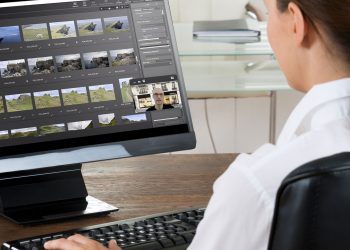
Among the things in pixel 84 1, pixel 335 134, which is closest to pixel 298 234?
pixel 335 134

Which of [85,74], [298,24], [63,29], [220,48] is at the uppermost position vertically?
[298,24]

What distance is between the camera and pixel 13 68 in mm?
1854

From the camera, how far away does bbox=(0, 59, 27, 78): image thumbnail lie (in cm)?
185

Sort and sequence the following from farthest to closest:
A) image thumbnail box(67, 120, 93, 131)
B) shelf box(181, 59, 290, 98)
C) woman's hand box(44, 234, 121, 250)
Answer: shelf box(181, 59, 290, 98), image thumbnail box(67, 120, 93, 131), woman's hand box(44, 234, 121, 250)

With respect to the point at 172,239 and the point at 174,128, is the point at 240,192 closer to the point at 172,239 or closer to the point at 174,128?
the point at 172,239

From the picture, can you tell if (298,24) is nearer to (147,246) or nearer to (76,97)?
(147,246)

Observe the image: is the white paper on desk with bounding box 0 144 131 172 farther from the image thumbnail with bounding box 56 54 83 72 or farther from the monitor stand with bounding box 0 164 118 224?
the image thumbnail with bounding box 56 54 83 72

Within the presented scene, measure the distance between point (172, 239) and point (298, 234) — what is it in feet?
2.12

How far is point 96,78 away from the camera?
1913 millimetres

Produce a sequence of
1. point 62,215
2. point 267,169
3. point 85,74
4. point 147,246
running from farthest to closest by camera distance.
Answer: point 85,74 < point 62,215 < point 147,246 < point 267,169

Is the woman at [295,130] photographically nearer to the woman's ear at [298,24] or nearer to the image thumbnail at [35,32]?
the woman's ear at [298,24]

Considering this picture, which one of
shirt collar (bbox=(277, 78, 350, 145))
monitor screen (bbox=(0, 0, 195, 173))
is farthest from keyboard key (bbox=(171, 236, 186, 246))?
shirt collar (bbox=(277, 78, 350, 145))

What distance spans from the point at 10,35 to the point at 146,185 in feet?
1.59

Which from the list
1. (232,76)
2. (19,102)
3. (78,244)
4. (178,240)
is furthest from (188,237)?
(232,76)
